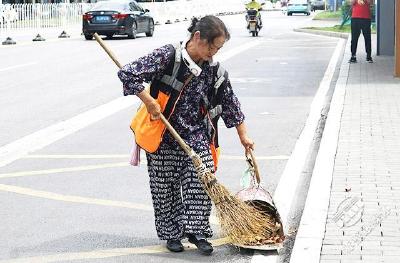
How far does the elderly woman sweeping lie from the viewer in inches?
236

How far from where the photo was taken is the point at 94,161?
9.83 m

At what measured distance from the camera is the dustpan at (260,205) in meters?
6.25

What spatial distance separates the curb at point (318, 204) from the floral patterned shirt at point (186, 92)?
34.6 inches

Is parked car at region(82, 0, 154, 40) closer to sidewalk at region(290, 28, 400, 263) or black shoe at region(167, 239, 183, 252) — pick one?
sidewalk at region(290, 28, 400, 263)

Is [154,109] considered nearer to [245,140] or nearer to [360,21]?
[245,140]

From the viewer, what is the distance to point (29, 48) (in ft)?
A: 95.1

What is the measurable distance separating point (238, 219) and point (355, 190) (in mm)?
1653

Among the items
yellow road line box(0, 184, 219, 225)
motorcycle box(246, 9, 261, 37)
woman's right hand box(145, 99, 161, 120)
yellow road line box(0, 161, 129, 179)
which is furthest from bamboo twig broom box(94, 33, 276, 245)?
motorcycle box(246, 9, 261, 37)

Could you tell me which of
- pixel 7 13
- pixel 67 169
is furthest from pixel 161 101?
pixel 7 13

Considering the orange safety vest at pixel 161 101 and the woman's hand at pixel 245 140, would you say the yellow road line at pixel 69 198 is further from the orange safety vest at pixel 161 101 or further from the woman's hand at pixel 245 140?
the orange safety vest at pixel 161 101

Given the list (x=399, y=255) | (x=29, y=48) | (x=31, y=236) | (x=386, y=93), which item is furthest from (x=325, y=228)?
(x=29, y=48)

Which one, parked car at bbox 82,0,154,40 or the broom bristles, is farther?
parked car at bbox 82,0,154,40

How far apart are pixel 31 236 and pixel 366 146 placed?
414 cm

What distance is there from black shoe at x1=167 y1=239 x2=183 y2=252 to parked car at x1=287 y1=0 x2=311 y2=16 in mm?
65760
